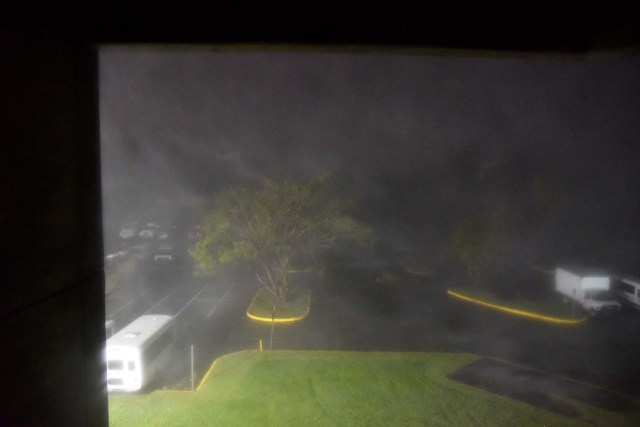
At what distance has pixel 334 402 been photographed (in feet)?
24.7

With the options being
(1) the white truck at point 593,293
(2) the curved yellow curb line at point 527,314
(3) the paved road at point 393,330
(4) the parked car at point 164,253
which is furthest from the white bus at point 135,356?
(4) the parked car at point 164,253

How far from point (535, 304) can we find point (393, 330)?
17.8ft

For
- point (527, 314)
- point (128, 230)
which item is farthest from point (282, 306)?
point (128, 230)

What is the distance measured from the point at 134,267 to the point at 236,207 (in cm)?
993

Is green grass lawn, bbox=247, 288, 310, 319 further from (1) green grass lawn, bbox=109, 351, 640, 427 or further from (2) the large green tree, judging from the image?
(1) green grass lawn, bbox=109, 351, 640, 427

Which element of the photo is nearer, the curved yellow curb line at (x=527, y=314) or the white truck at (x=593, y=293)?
the curved yellow curb line at (x=527, y=314)

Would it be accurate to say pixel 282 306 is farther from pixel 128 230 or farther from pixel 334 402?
pixel 128 230

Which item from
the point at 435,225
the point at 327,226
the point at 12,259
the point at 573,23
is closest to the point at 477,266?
the point at 435,225

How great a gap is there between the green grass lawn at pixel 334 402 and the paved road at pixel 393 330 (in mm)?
1021

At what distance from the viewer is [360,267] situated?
2145 centimetres

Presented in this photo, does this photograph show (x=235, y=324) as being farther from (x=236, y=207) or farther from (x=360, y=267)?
(x=360, y=267)

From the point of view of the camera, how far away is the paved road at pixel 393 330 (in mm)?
9875

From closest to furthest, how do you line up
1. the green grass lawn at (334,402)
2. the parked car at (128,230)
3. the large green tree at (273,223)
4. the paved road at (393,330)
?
the green grass lawn at (334,402) < the paved road at (393,330) < the large green tree at (273,223) < the parked car at (128,230)

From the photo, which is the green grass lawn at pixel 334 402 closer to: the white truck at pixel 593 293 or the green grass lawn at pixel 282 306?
the green grass lawn at pixel 282 306
